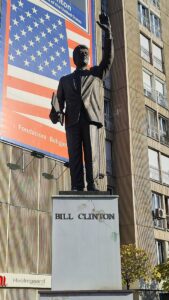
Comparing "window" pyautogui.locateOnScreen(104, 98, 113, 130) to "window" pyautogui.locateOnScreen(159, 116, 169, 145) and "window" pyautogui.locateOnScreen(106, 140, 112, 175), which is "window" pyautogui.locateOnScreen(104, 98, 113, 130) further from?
"window" pyautogui.locateOnScreen(159, 116, 169, 145)

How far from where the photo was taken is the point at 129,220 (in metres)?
29.1

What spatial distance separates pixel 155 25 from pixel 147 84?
648 centimetres

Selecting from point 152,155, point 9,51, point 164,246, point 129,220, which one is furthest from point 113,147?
point 9,51

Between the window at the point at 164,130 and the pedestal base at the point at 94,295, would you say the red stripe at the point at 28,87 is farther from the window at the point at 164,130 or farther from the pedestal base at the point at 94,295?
the pedestal base at the point at 94,295

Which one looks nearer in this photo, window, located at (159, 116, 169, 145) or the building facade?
the building facade

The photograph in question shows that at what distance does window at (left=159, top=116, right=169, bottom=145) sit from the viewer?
3562cm

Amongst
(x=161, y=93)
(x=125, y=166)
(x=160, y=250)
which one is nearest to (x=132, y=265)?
(x=160, y=250)

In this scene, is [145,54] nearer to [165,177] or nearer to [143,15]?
[143,15]

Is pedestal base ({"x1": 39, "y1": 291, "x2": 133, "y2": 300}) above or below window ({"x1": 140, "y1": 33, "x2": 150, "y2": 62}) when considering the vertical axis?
below

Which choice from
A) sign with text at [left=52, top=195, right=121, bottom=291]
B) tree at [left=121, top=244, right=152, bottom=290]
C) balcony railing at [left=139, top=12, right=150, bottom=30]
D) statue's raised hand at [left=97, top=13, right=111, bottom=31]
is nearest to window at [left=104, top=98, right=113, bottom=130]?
balcony railing at [left=139, top=12, right=150, bottom=30]

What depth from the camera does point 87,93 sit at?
7016mm

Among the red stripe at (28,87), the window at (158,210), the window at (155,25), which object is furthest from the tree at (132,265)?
the window at (155,25)

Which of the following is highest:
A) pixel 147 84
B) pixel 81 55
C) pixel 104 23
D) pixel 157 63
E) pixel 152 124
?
pixel 157 63

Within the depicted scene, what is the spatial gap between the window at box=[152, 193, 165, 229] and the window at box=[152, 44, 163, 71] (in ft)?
36.2
